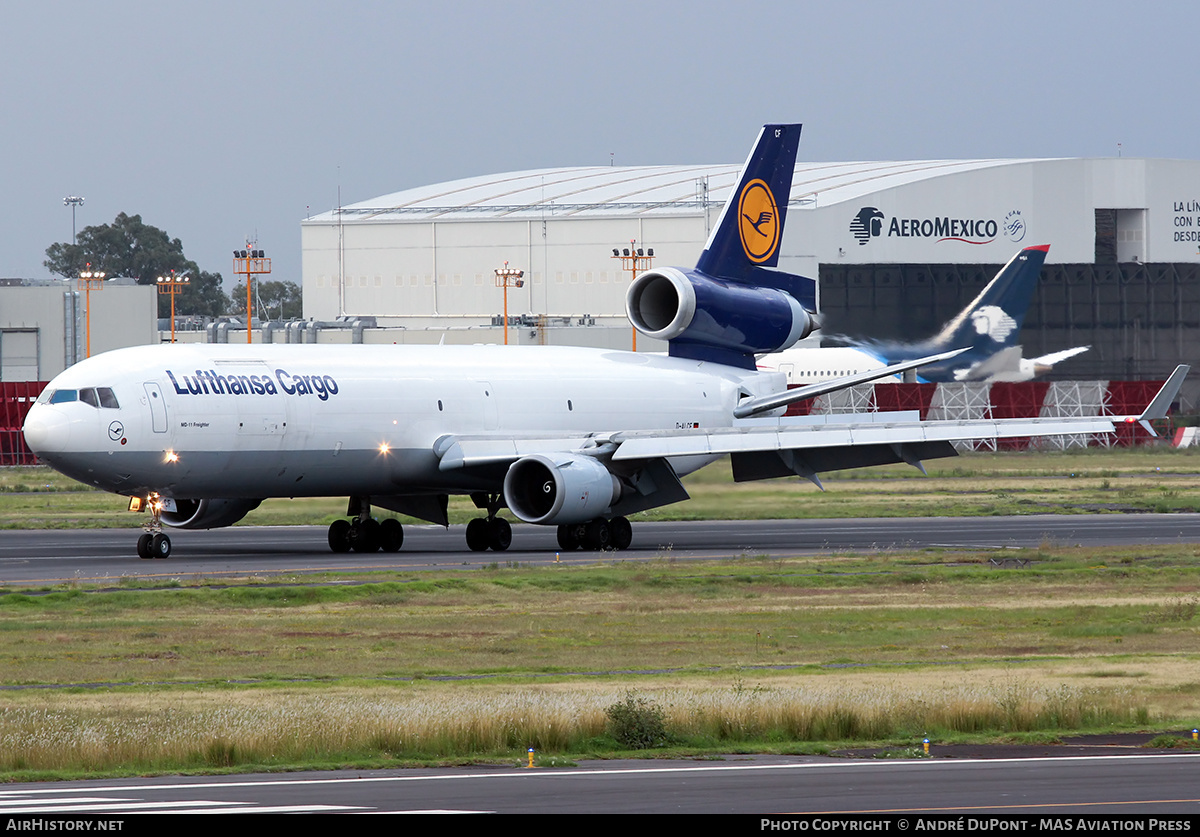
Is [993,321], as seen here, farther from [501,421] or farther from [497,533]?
[497,533]

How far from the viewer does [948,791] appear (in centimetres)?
1420

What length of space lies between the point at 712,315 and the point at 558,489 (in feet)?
31.8

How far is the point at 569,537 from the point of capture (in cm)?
4153

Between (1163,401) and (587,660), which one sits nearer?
(587,660)

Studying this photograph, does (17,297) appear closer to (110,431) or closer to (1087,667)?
(110,431)

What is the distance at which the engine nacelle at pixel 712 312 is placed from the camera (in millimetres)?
46750

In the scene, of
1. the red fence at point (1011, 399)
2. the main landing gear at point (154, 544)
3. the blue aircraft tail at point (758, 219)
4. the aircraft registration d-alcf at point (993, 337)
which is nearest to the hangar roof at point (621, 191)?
the red fence at point (1011, 399)

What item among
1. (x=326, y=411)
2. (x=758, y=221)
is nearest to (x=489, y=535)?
(x=326, y=411)

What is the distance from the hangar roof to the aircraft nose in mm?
79050

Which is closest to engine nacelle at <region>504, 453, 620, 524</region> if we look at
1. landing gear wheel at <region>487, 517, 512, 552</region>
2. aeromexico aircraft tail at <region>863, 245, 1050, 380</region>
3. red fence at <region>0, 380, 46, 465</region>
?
landing gear wheel at <region>487, 517, 512, 552</region>

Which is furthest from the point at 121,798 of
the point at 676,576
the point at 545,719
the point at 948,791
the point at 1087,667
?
the point at 676,576

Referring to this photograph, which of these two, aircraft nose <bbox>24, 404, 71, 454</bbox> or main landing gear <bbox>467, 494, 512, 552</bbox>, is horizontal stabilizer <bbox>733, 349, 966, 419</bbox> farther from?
aircraft nose <bbox>24, 404, 71, 454</bbox>

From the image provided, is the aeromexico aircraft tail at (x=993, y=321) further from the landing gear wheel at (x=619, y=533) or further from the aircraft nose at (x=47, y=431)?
the aircraft nose at (x=47, y=431)
